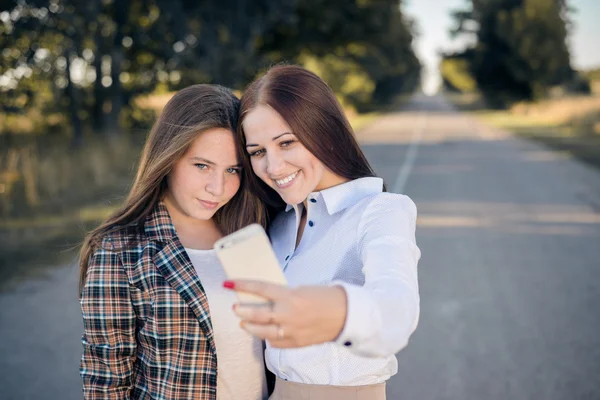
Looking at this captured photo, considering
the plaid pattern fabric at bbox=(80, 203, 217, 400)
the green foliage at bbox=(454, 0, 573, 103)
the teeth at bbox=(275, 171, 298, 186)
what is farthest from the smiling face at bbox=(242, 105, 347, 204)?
the green foliage at bbox=(454, 0, 573, 103)

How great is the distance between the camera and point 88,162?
41.7ft

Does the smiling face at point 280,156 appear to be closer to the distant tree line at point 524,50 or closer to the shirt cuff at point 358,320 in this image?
the shirt cuff at point 358,320

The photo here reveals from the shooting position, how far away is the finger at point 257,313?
1197 millimetres

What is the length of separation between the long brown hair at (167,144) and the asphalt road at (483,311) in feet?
7.15

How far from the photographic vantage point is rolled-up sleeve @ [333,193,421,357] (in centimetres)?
Answer: 128

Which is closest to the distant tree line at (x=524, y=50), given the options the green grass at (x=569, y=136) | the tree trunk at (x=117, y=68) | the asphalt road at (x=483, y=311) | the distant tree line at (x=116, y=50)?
the green grass at (x=569, y=136)

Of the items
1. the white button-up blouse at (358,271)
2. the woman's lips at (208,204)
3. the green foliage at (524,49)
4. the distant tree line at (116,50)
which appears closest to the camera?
the white button-up blouse at (358,271)

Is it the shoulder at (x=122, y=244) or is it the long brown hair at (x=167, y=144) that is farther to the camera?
the long brown hair at (x=167, y=144)

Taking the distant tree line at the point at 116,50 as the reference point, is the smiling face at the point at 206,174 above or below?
below

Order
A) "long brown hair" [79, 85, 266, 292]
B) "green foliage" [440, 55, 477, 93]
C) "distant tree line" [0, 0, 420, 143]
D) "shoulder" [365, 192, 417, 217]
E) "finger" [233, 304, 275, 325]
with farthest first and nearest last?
"green foliage" [440, 55, 477, 93] → "distant tree line" [0, 0, 420, 143] → "long brown hair" [79, 85, 266, 292] → "shoulder" [365, 192, 417, 217] → "finger" [233, 304, 275, 325]

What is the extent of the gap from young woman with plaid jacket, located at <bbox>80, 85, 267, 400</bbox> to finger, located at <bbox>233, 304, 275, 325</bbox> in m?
0.84

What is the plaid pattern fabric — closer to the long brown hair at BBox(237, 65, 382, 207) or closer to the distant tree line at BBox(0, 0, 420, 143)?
the long brown hair at BBox(237, 65, 382, 207)

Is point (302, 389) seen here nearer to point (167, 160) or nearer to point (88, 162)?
point (167, 160)

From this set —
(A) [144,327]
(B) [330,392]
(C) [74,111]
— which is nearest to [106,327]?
(A) [144,327]
